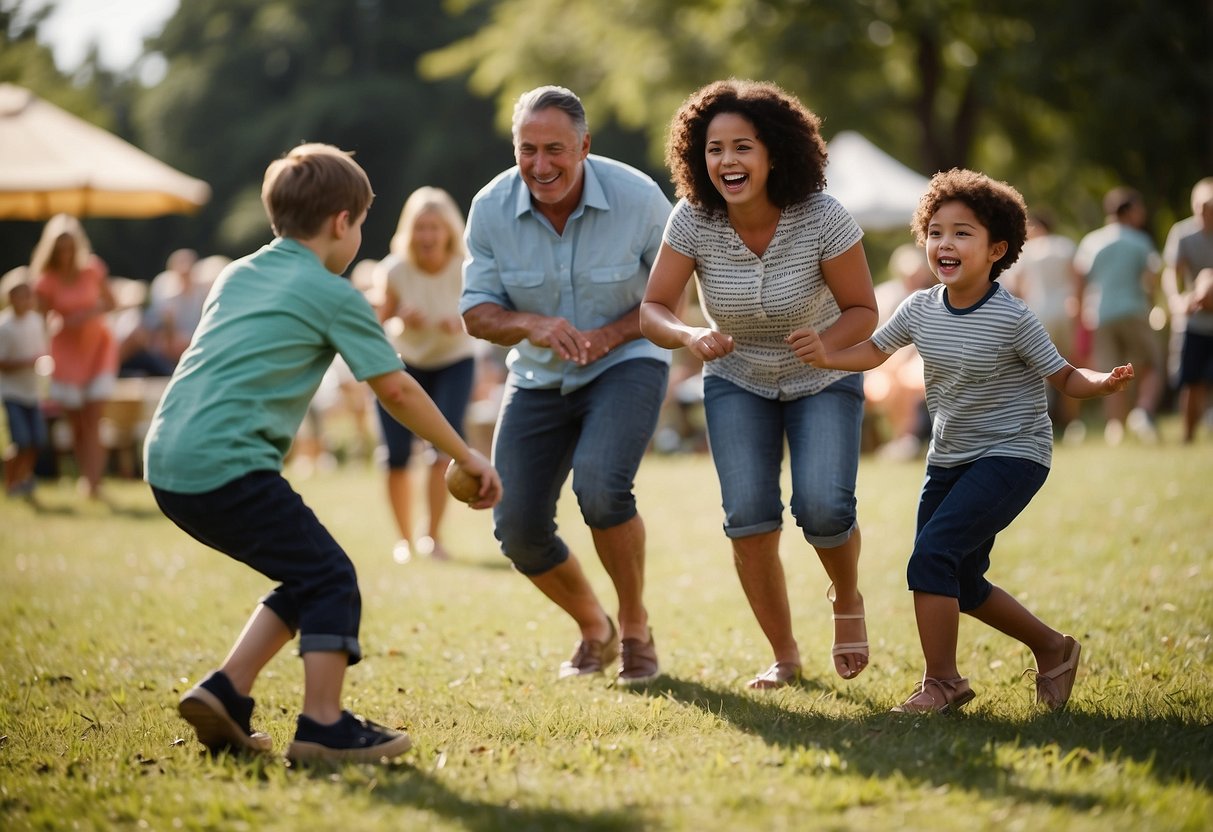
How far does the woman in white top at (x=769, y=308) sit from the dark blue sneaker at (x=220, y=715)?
1.97 m

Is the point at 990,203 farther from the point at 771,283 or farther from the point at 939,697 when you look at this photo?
the point at 939,697

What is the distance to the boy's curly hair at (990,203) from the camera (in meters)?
4.94

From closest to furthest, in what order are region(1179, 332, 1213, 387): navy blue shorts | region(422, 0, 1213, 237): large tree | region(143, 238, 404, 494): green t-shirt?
region(143, 238, 404, 494): green t-shirt → region(1179, 332, 1213, 387): navy blue shorts → region(422, 0, 1213, 237): large tree

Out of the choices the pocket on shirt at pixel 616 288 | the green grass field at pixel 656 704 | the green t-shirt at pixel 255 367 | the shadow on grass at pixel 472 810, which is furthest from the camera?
the pocket on shirt at pixel 616 288

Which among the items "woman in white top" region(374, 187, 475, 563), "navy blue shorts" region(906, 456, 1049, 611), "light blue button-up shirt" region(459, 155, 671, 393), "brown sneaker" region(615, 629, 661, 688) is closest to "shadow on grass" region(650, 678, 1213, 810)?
"navy blue shorts" region(906, 456, 1049, 611)

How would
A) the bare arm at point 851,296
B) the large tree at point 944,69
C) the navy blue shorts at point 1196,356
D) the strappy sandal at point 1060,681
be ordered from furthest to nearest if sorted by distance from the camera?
the large tree at point 944,69, the navy blue shorts at point 1196,356, the bare arm at point 851,296, the strappy sandal at point 1060,681

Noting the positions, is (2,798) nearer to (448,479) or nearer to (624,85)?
(448,479)

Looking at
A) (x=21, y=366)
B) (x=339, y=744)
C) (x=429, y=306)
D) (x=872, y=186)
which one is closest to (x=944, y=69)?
(x=872, y=186)

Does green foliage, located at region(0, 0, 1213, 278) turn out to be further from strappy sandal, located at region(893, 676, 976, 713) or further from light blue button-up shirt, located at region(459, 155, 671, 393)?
strappy sandal, located at region(893, 676, 976, 713)

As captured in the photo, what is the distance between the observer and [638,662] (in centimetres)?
590

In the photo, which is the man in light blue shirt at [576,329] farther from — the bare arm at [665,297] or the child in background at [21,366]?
the child in background at [21,366]

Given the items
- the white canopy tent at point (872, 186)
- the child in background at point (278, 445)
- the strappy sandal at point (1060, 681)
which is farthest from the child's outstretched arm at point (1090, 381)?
the white canopy tent at point (872, 186)

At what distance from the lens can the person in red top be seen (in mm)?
13398

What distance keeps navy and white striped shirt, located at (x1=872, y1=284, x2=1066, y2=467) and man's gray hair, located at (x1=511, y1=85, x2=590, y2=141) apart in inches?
62.1
